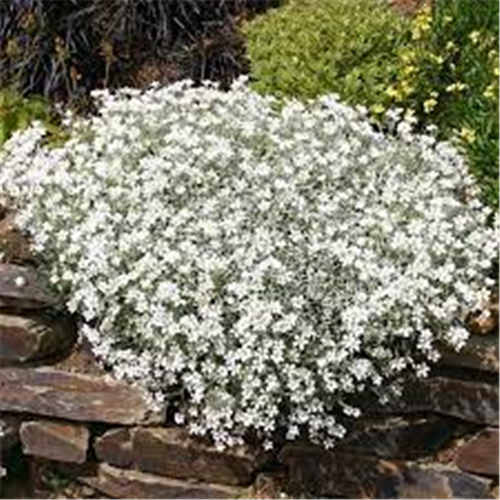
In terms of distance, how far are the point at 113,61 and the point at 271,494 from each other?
89.7 inches

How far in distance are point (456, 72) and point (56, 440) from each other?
200 cm

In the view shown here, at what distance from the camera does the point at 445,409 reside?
4.84 m

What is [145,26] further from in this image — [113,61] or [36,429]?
[36,429]

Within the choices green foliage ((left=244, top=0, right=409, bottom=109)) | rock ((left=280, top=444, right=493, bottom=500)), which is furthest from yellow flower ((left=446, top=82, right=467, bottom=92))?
rock ((left=280, top=444, right=493, bottom=500))

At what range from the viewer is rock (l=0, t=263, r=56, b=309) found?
197 inches

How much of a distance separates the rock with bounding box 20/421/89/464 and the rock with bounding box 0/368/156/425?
0.06 metres

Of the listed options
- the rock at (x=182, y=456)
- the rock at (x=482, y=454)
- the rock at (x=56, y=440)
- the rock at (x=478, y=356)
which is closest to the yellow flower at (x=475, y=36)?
the rock at (x=478, y=356)

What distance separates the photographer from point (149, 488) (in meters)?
5.14

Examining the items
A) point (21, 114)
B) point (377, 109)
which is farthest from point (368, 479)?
point (21, 114)

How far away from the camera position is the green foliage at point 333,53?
5.45 m

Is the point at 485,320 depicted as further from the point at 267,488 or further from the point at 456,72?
the point at 456,72

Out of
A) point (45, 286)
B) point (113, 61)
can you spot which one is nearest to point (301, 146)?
point (45, 286)

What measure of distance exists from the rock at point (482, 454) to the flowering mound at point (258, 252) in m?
0.35

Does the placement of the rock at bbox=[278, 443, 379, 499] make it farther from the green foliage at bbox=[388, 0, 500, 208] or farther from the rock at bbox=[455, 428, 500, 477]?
the green foliage at bbox=[388, 0, 500, 208]
